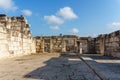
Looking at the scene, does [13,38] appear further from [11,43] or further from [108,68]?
[108,68]

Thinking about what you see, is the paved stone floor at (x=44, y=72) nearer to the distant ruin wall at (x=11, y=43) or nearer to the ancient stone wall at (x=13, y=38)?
the distant ruin wall at (x=11, y=43)

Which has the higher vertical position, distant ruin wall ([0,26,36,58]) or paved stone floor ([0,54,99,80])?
distant ruin wall ([0,26,36,58])

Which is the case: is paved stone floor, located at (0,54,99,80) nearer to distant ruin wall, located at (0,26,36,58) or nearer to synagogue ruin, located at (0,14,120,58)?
distant ruin wall, located at (0,26,36,58)

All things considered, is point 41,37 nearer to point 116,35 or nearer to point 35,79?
point 116,35

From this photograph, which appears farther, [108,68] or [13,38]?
[13,38]

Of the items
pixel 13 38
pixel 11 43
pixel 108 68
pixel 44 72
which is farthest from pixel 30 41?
pixel 44 72

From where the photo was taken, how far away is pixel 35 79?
5938 mm

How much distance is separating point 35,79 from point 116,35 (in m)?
11.6

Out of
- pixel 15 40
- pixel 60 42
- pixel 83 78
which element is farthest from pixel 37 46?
pixel 83 78

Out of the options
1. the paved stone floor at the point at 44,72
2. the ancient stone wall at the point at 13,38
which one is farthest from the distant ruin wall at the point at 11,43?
the paved stone floor at the point at 44,72

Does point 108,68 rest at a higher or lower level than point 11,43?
lower

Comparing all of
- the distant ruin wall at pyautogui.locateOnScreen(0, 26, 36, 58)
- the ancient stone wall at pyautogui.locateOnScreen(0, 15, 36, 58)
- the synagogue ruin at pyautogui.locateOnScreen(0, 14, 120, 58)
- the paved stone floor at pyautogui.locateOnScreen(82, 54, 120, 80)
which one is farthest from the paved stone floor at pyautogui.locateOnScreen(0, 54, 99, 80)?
the synagogue ruin at pyautogui.locateOnScreen(0, 14, 120, 58)

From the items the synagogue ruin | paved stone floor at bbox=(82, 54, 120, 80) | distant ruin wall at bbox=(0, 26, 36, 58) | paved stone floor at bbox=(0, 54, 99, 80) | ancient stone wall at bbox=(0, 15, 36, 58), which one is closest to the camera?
paved stone floor at bbox=(0, 54, 99, 80)

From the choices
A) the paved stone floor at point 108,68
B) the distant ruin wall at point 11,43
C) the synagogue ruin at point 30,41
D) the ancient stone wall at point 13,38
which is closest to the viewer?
the paved stone floor at point 108,68
